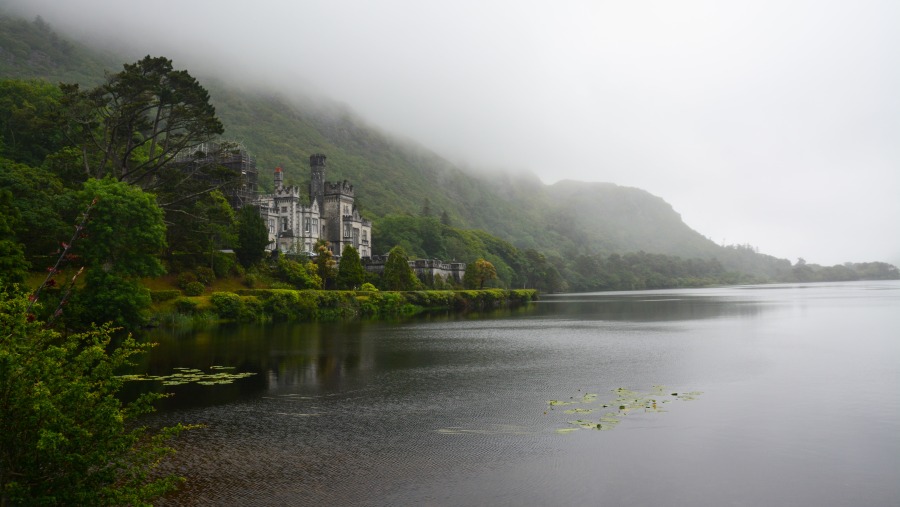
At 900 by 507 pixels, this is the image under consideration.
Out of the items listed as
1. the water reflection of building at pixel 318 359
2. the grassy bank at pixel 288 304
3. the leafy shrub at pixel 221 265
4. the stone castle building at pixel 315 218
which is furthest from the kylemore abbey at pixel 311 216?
the water reflection of building at pixel 318 359

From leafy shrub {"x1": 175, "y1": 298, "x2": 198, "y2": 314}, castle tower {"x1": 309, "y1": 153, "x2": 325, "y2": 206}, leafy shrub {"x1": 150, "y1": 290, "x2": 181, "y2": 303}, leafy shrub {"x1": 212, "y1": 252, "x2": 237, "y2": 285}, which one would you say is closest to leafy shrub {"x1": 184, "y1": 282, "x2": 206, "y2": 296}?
leafy shrub {"x1": 150, "y1": 290, "x2": 181, "y2": 303}

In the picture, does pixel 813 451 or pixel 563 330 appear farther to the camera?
pixel 563 330

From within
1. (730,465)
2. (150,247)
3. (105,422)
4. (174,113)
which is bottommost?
(730,465)

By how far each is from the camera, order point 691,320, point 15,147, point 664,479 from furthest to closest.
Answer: point 15,147, point 691,320, point 664,479

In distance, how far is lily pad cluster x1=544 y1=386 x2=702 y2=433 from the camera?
55.1 feet

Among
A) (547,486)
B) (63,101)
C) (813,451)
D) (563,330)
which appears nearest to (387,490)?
(547,486)

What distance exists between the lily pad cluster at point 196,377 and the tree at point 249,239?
137 ft

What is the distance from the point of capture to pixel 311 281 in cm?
6894

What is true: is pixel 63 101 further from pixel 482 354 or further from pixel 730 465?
pixel 730 465

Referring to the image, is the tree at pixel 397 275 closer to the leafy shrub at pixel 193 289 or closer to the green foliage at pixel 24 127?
the leafy shrub at pixel 193 289

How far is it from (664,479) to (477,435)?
16.3 feet

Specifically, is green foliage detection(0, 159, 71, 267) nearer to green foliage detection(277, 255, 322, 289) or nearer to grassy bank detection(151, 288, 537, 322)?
grassy bank detection(151, 288, 537, 322)

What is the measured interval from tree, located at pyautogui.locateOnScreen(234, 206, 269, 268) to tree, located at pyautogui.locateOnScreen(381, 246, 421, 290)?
19.7 meters

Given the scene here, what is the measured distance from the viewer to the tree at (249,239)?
6588 cm
